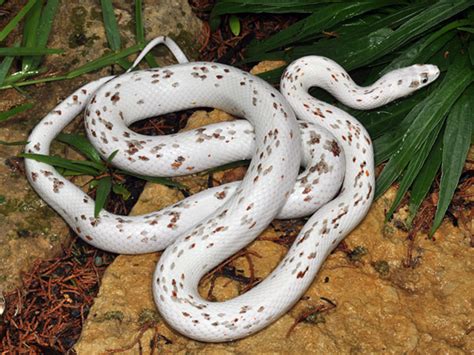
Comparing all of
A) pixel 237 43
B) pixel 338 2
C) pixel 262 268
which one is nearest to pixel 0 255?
pixel 262 268

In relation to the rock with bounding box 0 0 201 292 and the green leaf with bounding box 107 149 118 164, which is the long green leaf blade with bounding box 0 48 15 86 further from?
the green leaf with bounding box 107 149 118 164

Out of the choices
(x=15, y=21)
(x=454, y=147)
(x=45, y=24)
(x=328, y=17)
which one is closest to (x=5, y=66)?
(x=15, y=21)

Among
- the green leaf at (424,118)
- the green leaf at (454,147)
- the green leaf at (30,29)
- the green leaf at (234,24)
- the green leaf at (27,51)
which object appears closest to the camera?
the green leaf at (454,147)

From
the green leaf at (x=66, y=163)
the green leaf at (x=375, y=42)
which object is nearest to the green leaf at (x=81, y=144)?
the green leaf at (x=66, y=163)

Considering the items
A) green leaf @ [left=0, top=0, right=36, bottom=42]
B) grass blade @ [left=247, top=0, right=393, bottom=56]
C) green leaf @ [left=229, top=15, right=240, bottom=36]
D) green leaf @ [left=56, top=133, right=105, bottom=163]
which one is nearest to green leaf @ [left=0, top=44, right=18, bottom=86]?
green leaf @ [left=0, top=0, right=36, bottom=42]

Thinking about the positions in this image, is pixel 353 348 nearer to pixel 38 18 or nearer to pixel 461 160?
pixel 461 160

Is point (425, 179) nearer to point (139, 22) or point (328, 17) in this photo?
point (328, 17)

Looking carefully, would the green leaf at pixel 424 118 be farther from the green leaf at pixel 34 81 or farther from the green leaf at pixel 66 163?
the green leaf at pixel 34 81
